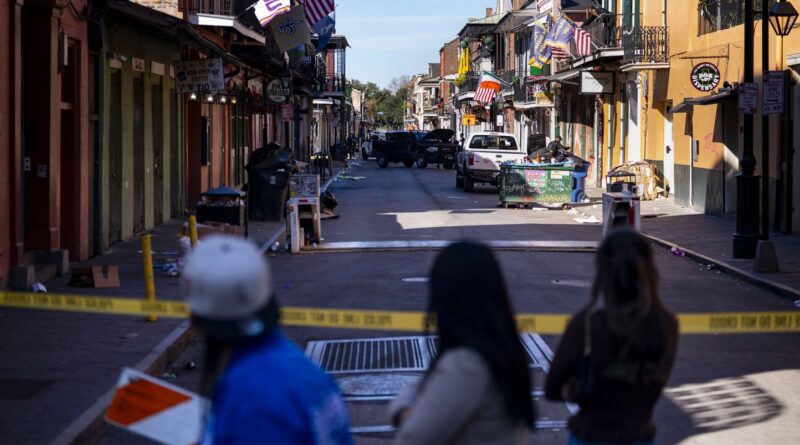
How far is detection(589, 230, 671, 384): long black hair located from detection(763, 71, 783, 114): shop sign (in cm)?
1321

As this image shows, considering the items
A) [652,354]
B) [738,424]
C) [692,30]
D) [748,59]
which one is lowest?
[738,424]

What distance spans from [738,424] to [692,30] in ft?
74.1

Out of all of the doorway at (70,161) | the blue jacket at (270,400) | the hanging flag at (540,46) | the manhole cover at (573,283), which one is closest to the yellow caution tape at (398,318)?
the blue jacket at (270,400)

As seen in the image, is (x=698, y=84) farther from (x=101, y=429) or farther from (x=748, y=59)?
(x=101, y=429)

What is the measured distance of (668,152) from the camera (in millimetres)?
32750

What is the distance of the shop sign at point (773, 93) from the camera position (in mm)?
16625

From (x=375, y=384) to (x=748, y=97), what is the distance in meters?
9.80

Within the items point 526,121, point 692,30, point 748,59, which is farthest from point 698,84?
point 526,121

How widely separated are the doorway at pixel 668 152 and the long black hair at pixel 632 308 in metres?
28.7

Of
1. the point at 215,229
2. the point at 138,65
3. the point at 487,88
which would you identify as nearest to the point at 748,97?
the point at 215,229

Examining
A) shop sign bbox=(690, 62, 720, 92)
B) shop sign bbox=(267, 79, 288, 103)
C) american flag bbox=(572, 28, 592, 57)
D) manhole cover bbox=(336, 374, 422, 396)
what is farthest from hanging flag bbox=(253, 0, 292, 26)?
manhole cover bbox=(336, 374, 422, 396)

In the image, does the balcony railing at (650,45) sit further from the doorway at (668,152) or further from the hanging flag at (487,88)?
the hanging flag at (487,88)

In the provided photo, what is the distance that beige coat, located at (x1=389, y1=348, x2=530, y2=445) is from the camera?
11.0ft

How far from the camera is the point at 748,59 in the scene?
680 inches
